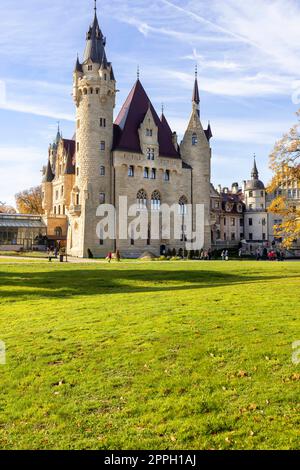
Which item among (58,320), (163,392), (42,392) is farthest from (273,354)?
(58,320)

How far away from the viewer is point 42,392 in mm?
8859

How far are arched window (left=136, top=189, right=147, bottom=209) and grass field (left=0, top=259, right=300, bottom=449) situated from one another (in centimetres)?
4919

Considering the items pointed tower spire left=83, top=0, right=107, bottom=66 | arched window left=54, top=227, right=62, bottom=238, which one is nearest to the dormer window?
pointed tower spire left=83, top=0, right=107, bottom=66

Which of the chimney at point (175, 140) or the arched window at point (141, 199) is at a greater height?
the chimney at point (175, 140)

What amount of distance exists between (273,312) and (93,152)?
2005 inches

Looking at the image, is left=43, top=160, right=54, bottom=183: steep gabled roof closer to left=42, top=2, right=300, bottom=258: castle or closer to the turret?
left=42, top=2, right=300, bottom=258: castle

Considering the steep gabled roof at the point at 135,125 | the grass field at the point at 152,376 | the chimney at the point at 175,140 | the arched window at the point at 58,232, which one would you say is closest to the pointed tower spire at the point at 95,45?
the steep gabled roof at the point at 135,125

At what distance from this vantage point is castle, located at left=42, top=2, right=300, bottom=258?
62062mm

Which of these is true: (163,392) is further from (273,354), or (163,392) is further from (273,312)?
(273,312)

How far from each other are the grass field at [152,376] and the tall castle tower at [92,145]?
4484cm

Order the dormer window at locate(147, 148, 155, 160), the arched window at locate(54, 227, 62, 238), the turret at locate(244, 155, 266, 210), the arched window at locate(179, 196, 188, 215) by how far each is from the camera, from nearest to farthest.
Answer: the dormer window at locate(147, 148, 155, 160) < the arched window at locate(179, 196, 188, 215) < the arched window at locate(54, 227, 62, 238) < the turret at locate(244, 155, 266, 210)

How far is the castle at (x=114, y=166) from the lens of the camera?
62.1 meters

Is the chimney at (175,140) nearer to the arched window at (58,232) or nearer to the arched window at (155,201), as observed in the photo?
the arched window at (155,201)
